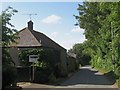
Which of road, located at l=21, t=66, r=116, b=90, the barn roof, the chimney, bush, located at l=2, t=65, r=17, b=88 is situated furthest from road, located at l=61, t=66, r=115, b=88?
the chimney

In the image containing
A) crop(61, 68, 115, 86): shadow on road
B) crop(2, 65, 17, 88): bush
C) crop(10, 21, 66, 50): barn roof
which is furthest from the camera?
crop(10, 21, 66, 50): barn roof

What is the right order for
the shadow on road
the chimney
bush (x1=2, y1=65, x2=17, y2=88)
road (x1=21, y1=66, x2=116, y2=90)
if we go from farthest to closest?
the chimney < the shadow on road < road (x1=21, y1=66, x2=116, y2=90) < bush (x1=2, y1=65, x2=17, y2=88)

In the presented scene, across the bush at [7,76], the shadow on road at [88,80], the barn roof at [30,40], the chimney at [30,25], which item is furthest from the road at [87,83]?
the chimney at [30,25]

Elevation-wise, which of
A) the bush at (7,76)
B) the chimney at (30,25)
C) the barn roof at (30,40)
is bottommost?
the bush at (7,76)

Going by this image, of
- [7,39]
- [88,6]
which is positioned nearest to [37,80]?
[7,39]

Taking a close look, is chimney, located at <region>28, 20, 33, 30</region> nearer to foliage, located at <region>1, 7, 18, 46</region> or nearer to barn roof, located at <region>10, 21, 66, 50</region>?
barn roof, located at <region>10, 21, 66, 50</region>

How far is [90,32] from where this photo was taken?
191ft

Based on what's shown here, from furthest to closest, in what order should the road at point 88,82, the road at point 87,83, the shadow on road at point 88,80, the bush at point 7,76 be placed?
the shadow on road at point 88,80, the road at point 88,82, the road at point 87,83, the bush at point 7,76

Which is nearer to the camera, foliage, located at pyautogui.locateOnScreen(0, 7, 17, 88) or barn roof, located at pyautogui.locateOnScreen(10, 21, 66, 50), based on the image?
foliage, located at pyautogui.locateOnScreen(0, 7, 17, 88)

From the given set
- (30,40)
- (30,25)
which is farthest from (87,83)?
(30,25)

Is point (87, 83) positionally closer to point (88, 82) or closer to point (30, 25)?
point (88, 82)

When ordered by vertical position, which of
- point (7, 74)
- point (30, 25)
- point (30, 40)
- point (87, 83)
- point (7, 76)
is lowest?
point (87, 83)

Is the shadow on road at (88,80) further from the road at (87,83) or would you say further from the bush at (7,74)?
the bush at (7,74)

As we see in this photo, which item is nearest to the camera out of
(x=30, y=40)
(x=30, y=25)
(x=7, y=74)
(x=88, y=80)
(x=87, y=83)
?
(x=7, y=74)
